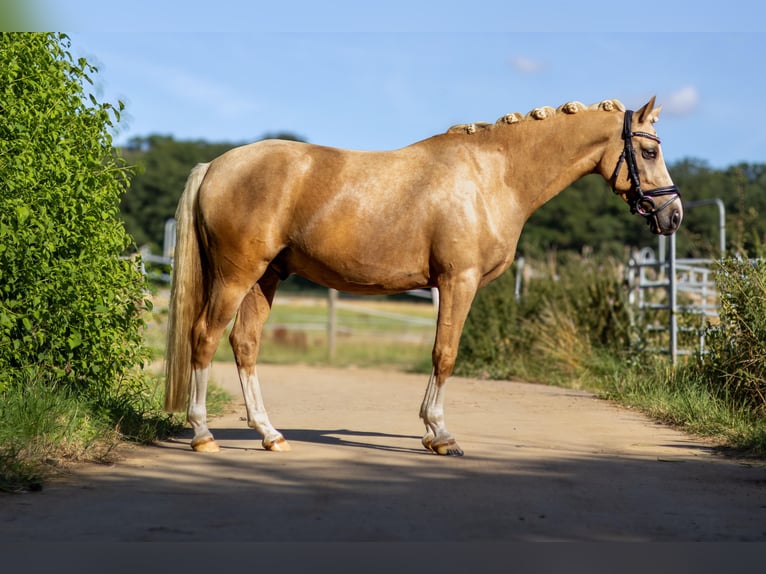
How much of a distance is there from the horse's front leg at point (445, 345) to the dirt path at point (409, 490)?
179mm

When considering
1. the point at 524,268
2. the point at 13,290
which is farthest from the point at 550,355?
the point at 13,290

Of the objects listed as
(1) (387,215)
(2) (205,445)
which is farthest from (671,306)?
(2) (205,445)

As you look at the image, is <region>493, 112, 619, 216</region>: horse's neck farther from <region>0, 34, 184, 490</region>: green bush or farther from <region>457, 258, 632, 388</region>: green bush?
<region>457, 258, 632, 388</region>: green bush

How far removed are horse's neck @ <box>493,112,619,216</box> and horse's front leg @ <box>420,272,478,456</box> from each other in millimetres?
845

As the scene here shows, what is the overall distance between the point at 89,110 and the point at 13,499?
11.9 ft

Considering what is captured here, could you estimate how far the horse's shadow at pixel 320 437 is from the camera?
21.1ft

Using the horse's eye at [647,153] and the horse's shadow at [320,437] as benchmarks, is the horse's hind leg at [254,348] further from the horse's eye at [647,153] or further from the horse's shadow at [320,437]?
the horse's eye at [647,153]

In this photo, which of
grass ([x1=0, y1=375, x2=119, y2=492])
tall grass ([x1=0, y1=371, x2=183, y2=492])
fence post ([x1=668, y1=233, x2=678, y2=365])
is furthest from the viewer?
fence post ([x1=668, y1=233, x2=678, y2=365])

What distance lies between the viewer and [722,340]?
323 inches

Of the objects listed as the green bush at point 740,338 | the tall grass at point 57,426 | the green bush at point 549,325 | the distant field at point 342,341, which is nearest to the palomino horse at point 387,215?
the tall grass at point 57,426

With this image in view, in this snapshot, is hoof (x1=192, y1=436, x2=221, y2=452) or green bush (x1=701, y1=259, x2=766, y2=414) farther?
green bush (x1=701, y1=259, x2=766, y2=414)

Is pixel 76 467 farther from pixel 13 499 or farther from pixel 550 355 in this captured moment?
pixel 550 355

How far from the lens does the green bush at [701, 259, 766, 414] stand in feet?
25.1

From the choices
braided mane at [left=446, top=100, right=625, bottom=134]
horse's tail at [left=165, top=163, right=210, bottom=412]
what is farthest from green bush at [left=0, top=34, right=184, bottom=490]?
braided mane at [left=446, top=100, right=625, bottom=134]
